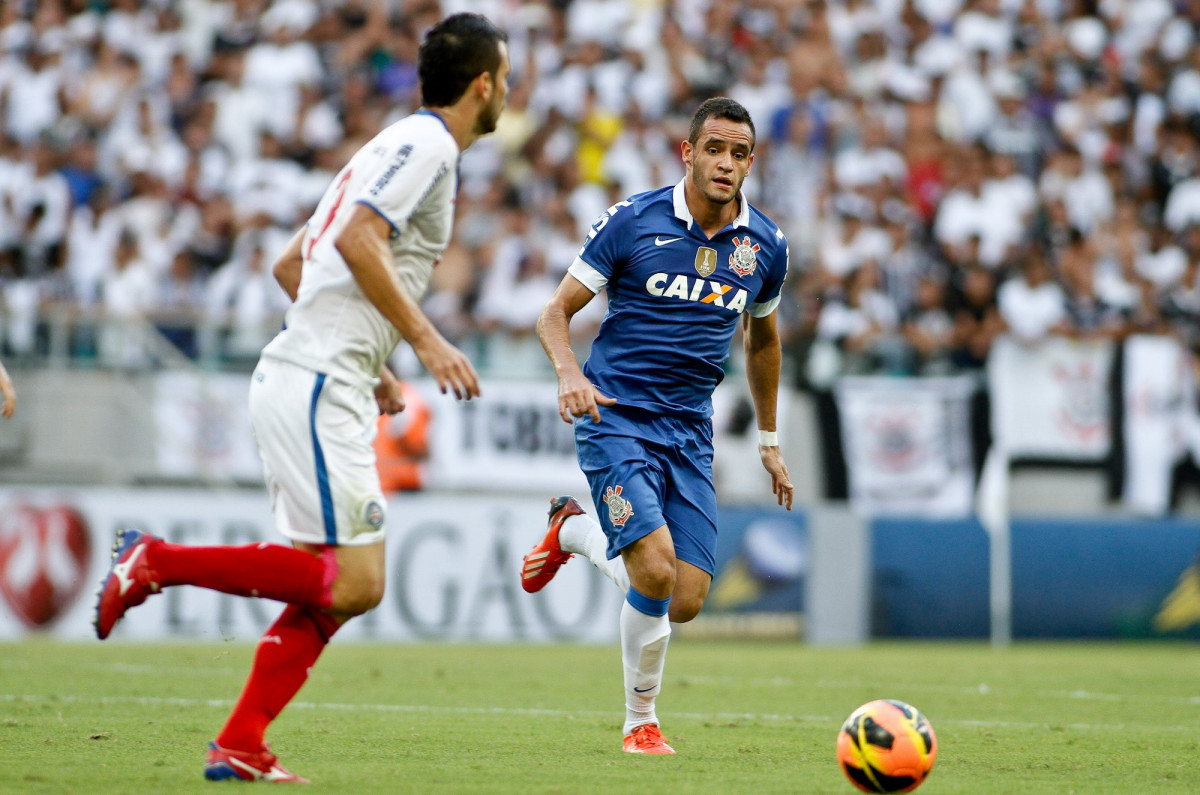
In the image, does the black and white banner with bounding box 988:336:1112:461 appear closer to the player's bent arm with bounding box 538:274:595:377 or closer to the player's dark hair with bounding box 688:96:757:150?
the player's dark hair with bounding box 688:96:757:150

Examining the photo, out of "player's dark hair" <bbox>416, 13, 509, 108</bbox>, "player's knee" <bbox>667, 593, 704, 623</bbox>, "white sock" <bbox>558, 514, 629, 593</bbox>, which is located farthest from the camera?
"white sock" <bbox>558, 514, 629, 593</bbox>

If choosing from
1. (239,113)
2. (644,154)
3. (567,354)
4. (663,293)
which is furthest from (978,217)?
(567,354)

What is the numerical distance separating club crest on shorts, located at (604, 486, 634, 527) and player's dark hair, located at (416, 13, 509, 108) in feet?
6.39

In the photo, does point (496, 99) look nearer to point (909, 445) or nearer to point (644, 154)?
point (909, 445)

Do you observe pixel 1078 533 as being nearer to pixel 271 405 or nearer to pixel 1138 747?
pixel 1138 747

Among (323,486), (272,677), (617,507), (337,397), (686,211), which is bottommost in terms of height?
(272,677)

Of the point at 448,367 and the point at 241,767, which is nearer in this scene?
the point at 448,367

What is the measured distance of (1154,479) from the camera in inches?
602

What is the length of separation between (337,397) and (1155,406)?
1185 cm

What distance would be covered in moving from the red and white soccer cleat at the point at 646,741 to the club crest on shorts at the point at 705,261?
1.93 meters

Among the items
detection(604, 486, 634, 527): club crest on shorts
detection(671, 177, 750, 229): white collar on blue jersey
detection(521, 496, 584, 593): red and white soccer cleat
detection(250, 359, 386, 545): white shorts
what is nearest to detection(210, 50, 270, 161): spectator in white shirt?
detection(521, 496, 584, 593): red and white soccer cleat

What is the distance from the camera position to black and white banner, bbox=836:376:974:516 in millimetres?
15070

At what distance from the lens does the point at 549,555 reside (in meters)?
7.26

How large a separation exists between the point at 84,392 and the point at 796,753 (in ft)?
29.6
